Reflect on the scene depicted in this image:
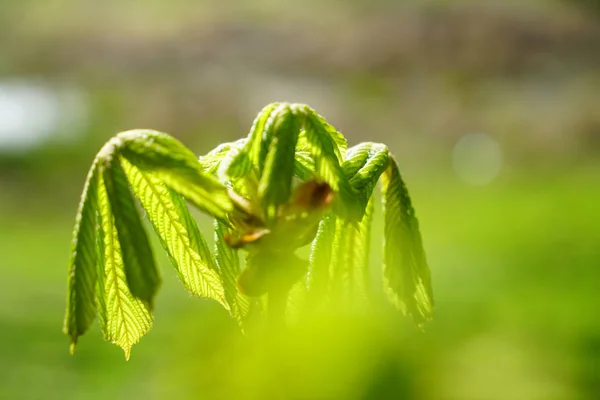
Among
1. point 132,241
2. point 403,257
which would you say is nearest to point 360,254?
point 403,257

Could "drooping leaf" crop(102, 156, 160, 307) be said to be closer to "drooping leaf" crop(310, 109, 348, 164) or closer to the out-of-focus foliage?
the out-of-focus foliage

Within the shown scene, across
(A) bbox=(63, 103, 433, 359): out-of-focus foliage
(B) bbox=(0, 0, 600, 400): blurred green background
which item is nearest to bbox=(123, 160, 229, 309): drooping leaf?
(A) bbox=(63, 103, 433, 359): out-of-focus foliage

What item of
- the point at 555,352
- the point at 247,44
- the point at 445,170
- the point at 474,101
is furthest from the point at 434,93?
the point at 555,352

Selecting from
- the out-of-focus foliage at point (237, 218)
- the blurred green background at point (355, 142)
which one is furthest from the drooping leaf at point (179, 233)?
the blurred green background at point (355, 142)

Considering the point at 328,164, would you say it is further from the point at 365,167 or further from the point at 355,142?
the point at 355,142

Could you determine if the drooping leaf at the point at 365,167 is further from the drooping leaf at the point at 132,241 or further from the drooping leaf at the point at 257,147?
the drooping leaf at the point at 132,241
